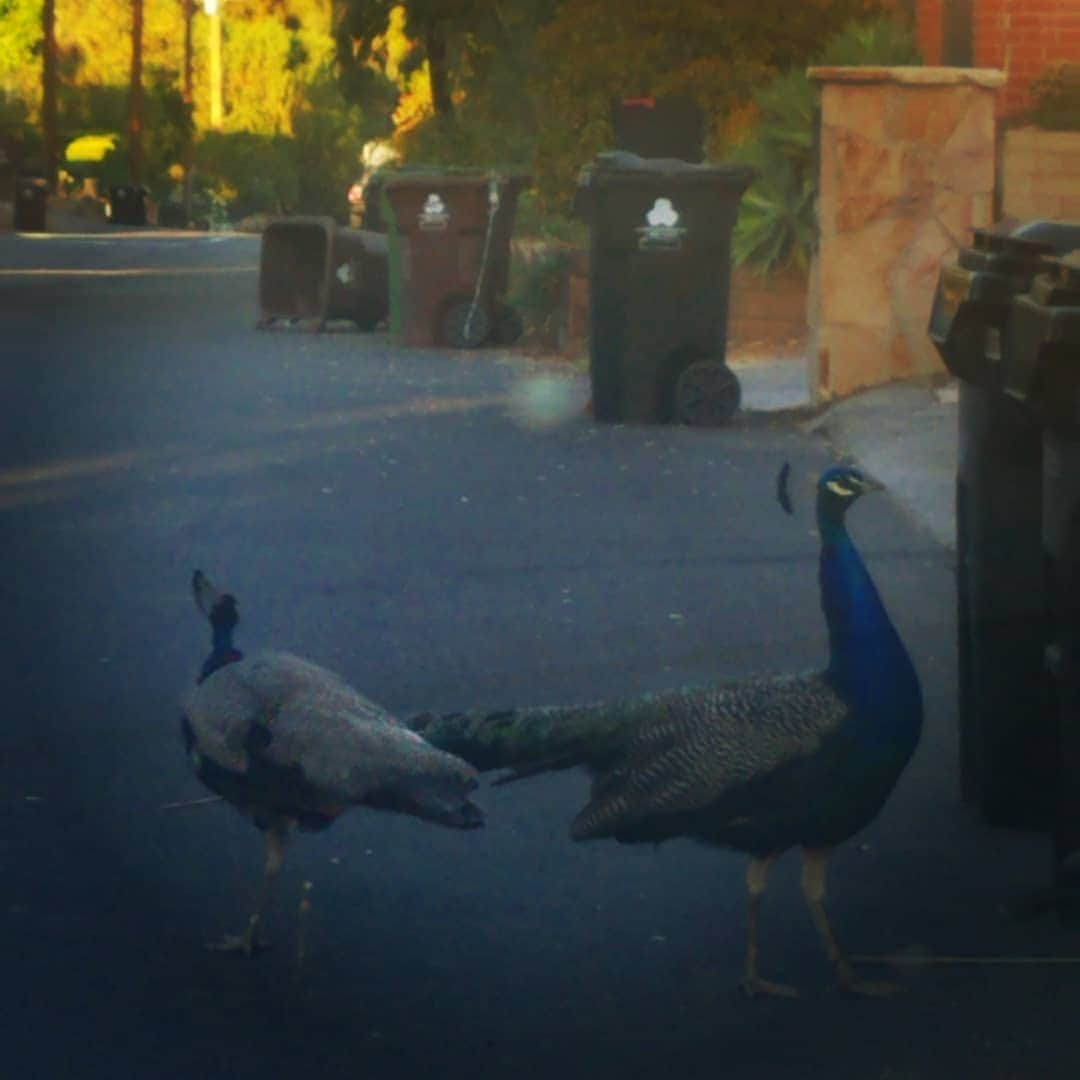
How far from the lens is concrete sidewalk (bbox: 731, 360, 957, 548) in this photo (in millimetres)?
12352

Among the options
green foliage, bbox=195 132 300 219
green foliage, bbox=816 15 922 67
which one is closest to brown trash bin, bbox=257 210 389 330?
green foliage, bbox=816 15 922 67

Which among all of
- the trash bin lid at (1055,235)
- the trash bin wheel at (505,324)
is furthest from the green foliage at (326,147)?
the trash bin lid at (1055,235)

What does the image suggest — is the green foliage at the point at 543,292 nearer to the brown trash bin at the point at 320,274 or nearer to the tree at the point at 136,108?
the brown trash bin at the point at 320,274

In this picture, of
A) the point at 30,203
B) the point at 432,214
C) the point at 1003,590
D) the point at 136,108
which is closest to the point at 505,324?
the point at 432,214

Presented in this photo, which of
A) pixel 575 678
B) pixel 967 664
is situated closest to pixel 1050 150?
pixel 575 678

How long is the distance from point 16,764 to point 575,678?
1.84 meters

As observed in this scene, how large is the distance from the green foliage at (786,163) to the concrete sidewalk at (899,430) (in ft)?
6.89

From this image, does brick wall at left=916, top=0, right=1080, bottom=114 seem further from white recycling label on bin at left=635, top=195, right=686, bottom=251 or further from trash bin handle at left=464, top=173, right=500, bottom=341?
white recycling label on bin at left=635, top=195, right=686, bottom=251

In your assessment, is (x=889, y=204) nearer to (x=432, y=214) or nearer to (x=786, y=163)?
(x=786, y=163)

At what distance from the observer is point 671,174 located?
1605cm

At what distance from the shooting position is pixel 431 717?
564cm

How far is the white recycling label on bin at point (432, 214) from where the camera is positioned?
22750mm

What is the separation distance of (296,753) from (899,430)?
31.3 ft

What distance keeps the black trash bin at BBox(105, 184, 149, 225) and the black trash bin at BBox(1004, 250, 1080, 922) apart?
6804 cm
